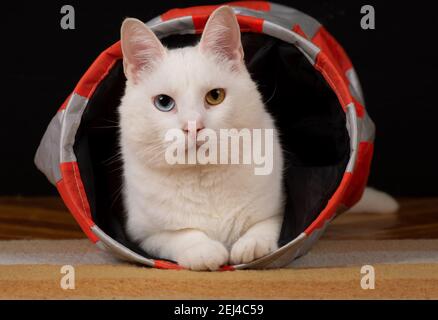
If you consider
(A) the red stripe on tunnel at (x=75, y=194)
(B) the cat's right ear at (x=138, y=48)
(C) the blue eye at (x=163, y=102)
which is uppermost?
(B) the cat's right ear at (x=138, y=48)

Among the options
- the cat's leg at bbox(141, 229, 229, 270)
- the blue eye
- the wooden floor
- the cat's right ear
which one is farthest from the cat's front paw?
the wooden floor

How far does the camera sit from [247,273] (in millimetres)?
2070

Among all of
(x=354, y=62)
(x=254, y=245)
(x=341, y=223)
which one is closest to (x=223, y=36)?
(x=254, y=245)

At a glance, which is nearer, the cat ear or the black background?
the cat ear

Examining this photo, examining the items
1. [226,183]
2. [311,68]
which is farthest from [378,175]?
[226,183]

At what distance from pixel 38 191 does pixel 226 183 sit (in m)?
2.06

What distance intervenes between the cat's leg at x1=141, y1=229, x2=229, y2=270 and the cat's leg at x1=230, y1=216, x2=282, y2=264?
35 mm

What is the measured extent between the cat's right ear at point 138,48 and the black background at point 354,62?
143 cm

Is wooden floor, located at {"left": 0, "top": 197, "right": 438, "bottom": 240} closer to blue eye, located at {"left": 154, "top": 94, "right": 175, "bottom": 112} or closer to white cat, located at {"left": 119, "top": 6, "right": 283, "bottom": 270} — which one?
white cat, located at {"left": 119, "top": 6, "right": 283, "bottom": 270}

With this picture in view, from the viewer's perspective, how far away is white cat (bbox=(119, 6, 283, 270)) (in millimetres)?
2094

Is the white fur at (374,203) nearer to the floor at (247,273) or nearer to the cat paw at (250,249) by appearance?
the floor at (247,273)

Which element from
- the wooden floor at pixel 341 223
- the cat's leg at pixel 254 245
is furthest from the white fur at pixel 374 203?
the cat's leg at pixel 254 245

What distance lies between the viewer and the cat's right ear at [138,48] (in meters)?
2.13

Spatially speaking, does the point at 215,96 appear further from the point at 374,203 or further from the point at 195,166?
the point at 374,203
